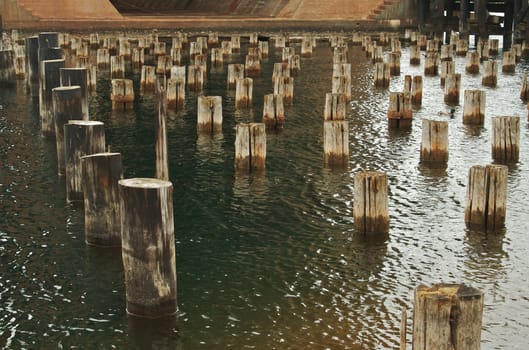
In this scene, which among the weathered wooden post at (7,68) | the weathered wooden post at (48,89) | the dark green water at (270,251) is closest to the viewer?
the dark green water at (270,251)

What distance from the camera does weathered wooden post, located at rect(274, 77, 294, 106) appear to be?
26484 millimetres

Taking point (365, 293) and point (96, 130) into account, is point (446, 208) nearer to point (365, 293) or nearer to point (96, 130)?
point (365, 293)

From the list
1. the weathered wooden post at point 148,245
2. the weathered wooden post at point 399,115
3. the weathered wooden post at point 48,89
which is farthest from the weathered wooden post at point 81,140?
the weathered wooden post at point 399,115

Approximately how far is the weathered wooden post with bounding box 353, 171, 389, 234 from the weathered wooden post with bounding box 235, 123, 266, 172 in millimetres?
4115

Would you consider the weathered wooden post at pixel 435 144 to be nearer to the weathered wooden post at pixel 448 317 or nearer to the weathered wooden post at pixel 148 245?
the weathered wooden post at pixel 148 245

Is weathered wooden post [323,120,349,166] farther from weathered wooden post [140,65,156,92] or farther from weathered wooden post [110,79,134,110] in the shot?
weathered wooden post [140,65,156,92]

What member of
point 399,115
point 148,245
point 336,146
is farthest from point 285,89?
point 148,245

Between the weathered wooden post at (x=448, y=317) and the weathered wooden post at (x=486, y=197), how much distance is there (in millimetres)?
5744

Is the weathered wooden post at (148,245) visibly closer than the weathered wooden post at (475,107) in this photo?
Yes

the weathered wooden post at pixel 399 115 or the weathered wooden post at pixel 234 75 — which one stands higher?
the weathered wooden post at pixel 234 75

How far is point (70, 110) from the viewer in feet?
59.8

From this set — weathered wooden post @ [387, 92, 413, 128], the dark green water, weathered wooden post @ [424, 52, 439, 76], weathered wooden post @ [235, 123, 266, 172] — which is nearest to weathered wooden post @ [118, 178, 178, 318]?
the dark green water

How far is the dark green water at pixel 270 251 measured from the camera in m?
11.1

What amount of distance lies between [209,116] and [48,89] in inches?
141
